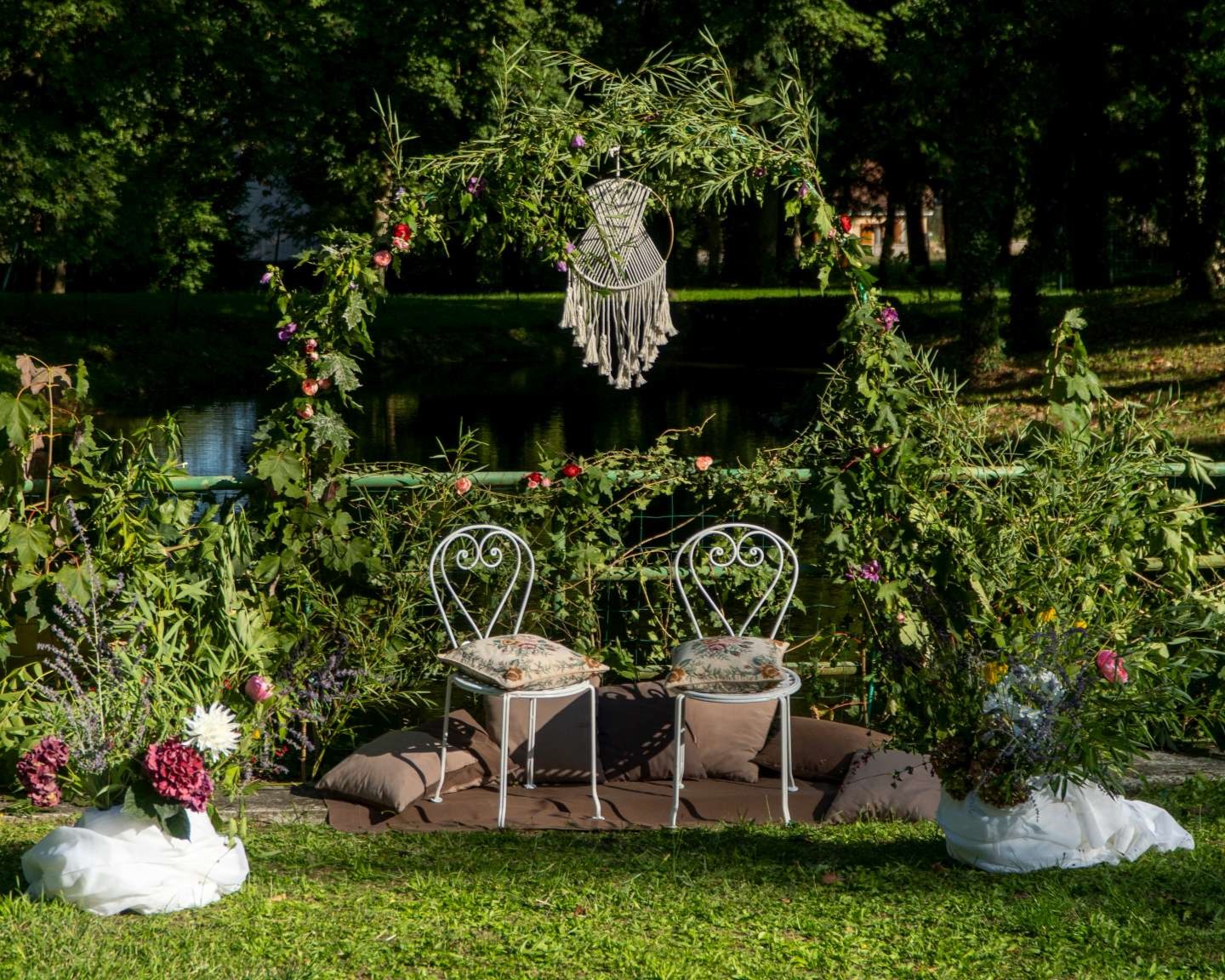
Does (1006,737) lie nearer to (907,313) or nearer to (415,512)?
(415,512)

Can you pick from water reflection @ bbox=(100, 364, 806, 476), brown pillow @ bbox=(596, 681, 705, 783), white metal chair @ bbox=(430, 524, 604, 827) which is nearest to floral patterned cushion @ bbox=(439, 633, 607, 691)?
white metal chair @ bbox=(430, 524, 604, 827)

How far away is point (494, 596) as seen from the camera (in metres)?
5.23

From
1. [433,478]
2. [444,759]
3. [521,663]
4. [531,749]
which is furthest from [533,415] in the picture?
[521,663]

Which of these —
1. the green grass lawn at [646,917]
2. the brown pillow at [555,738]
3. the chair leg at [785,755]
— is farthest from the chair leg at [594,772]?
the chair leg at [785,755]

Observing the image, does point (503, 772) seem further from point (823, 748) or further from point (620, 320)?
point (620, 320)

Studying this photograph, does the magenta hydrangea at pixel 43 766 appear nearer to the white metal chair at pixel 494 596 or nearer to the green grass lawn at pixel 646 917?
the green grass lawn at pixel 646 917

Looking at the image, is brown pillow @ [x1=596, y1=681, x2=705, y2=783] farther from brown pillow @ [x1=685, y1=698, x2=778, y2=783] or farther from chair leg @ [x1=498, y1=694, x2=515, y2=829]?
chair leg @ [x1=498, y1=694, x2=515, y2=829]

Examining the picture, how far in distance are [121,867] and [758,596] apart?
2.69 metres

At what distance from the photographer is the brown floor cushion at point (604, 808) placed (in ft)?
14.0

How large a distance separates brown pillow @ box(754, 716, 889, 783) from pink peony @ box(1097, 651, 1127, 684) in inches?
47.6

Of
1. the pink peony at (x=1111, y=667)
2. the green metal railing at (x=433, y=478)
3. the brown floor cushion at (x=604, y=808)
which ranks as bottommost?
the brown floor cushion at (x=604, y=808)

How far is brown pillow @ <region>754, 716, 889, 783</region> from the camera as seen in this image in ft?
15.4

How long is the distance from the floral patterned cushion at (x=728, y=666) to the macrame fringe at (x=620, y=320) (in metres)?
1.44

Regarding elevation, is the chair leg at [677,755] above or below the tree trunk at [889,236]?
below
